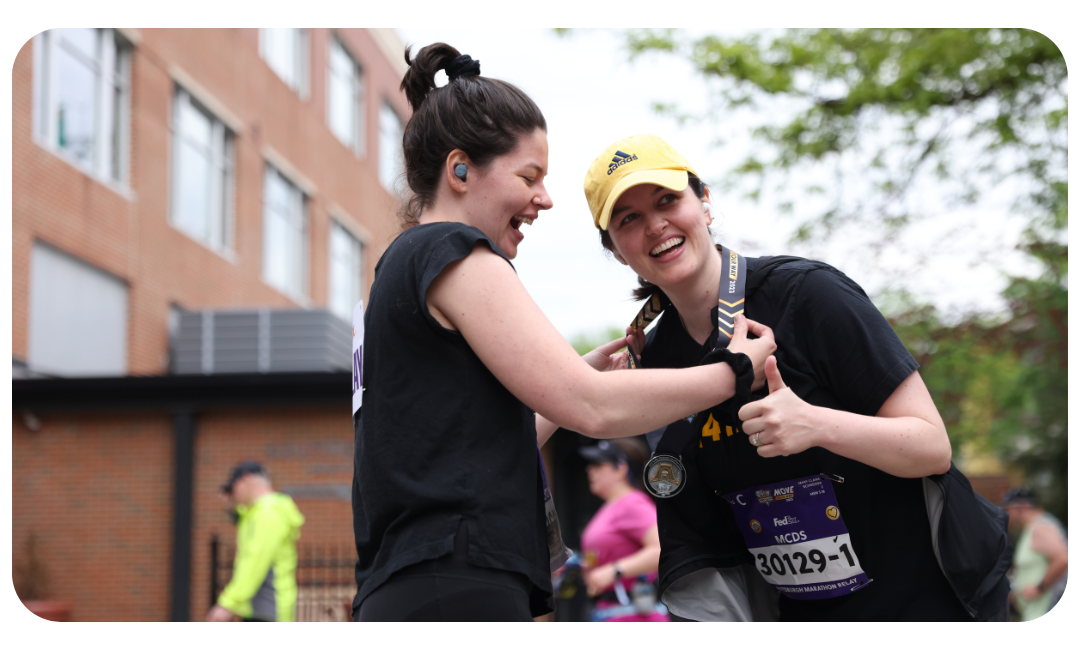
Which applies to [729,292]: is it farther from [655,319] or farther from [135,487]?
[135,487]

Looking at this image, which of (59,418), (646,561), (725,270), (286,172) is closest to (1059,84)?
(646,561)

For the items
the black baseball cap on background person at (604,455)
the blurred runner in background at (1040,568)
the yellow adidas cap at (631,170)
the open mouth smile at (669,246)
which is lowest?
the blurred runner in background at (1040,568)

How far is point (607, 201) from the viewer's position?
2691 mm

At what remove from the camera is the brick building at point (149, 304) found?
44.9 feet

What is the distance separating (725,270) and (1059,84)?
1088 centimetres

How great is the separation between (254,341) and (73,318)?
3.57 meters

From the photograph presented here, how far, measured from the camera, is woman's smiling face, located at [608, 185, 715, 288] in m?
2.71

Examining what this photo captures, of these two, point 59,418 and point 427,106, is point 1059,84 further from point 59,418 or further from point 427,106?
point 59,418

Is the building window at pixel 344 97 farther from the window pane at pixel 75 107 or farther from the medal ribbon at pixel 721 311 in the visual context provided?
the medal ribbon at pixel 721 311

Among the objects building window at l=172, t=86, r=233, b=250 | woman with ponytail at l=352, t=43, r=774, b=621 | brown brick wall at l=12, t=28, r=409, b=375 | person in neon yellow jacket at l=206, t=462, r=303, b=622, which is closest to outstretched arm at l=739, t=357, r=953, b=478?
woman with ponytail at l=352, t=43, r=774, b=621

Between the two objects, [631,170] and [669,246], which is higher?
[631,170]

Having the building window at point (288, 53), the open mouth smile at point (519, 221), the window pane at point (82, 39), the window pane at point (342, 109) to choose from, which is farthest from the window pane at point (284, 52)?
the open mouth smile at point (519, 221)

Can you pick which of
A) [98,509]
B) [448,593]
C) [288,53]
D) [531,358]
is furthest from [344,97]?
[448,593]

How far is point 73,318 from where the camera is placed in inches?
644
